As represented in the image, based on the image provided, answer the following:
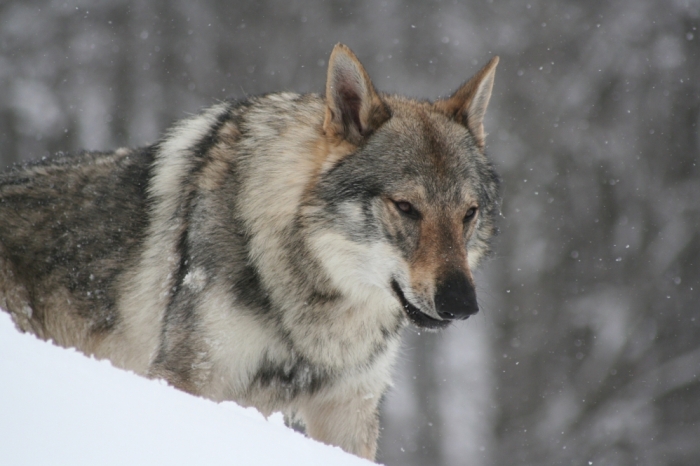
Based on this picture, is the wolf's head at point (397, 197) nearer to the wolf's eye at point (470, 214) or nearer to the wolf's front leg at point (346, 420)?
the wolf's eye at point (470, 214)

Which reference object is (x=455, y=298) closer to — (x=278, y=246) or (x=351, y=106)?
(x=278, y=246)

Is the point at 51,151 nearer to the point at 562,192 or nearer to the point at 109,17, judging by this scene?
the point at 109,17

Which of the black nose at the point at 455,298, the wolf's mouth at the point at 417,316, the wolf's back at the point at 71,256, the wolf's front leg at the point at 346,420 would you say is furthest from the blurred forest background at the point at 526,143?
the black nose at the point at 455,298

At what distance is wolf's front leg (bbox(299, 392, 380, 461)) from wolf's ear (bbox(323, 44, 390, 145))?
1.22 metres

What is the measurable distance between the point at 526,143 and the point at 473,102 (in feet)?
40.1

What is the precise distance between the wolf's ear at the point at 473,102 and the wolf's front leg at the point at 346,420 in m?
1.36

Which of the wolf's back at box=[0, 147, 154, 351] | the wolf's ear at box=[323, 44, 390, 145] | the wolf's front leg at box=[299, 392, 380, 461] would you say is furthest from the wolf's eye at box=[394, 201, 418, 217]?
the wolf's back at box=[0, 147, 154, 351]

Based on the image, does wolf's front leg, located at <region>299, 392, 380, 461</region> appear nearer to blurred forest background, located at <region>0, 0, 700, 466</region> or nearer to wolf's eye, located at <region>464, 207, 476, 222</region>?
wolf's eye, located at <region>464, 207, 476, 222</region>

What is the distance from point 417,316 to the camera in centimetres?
287

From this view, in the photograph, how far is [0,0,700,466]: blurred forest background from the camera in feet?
44.7

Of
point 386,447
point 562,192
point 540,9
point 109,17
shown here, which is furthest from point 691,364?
point 109,17

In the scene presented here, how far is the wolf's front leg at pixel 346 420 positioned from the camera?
338 cm

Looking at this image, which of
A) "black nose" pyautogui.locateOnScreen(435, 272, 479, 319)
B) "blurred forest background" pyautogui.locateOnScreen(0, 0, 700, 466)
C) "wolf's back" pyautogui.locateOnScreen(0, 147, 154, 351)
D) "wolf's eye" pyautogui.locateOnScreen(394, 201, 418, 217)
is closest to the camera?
"black nose" pyautogui.locateOnScreen(435, 272, 479, 319)

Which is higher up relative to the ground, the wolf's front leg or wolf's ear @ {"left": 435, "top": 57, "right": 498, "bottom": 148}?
wolf's ear @ {"left": 435, "top": 57, "right": 498, "bottom": 148}
